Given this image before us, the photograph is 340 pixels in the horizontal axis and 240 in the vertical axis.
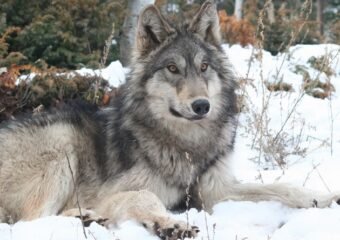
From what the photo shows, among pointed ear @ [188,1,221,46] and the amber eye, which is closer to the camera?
the amber eye

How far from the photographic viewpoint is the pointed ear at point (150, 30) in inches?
183

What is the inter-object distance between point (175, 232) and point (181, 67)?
4.98 feet

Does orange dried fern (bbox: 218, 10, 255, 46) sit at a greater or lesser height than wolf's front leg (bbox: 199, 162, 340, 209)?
greater

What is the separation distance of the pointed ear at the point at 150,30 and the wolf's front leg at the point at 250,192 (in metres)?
1.17

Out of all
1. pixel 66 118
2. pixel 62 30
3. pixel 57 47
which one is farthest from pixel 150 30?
pixel 62 30

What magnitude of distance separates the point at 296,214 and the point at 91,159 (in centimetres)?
182

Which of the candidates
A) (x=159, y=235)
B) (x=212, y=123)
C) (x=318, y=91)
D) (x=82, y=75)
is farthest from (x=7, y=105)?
(x=318, y=91)

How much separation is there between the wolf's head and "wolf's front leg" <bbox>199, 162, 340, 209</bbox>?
0.48 m

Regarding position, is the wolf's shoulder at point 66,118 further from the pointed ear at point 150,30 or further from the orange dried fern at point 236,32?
the orange dried fern at point 236,32

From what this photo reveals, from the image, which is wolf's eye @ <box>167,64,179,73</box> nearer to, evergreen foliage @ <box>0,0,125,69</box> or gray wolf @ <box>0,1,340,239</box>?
gray wolf @ <box>0,1,340,239</box>

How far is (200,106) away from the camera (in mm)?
4129

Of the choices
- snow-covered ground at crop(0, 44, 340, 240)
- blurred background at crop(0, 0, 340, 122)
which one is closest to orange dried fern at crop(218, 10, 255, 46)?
blurred background at crop(0, 0, 340, 122)

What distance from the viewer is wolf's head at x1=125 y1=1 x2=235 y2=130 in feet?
14.3

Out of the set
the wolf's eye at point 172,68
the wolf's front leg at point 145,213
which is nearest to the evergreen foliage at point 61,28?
the wolf's eye at point 172,68
